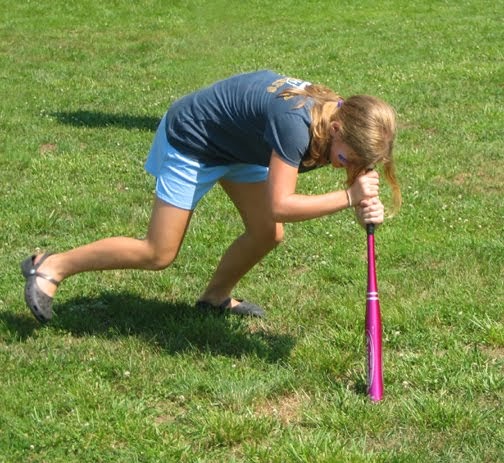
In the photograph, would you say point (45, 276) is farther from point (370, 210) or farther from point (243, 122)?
point (370, 210)

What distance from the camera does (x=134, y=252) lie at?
5.00m

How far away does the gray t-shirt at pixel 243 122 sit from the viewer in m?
4.30

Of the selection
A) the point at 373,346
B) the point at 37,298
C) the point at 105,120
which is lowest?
the point at 105,120

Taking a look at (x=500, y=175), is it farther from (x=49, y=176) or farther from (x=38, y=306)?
(x=38, y=306)

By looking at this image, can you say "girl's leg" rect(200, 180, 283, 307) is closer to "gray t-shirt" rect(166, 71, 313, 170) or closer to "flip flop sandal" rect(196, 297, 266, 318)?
"flip flop sandal" rect(196, 297, 266, 318)

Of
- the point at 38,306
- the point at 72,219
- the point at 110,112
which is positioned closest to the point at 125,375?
the point at 38,306

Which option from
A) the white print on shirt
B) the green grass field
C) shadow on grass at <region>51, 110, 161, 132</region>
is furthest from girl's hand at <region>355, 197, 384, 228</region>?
shadow on grass at <region>51, 110, 161, 132</region>

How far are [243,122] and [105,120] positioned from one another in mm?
6183

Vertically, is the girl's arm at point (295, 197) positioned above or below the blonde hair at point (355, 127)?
below

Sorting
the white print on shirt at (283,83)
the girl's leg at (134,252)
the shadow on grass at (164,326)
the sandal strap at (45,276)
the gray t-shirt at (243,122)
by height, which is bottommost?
the shadow on grass at (164,326)

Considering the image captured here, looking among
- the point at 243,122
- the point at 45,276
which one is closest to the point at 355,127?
the point at 243,122

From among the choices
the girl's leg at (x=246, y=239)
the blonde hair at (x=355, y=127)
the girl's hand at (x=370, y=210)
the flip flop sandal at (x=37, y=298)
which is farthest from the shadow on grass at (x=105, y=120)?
the girl's hand at (x=370, y=210)

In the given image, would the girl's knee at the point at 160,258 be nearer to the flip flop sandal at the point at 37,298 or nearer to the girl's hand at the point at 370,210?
the flip flop sandal at the point at 37,298

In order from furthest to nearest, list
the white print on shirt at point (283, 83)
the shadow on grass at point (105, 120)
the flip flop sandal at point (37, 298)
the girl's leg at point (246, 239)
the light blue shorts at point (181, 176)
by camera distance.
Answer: the shadow on grass at point (105, 120)
the girl's leg at point (246, 239)
the flip flop sandal at point (37, 298)
the light blue shorts at point (181, 176)
the white print on shirt at point (283, 83)
